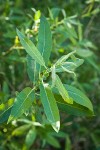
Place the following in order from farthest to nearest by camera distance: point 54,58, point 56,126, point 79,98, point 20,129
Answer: point 54,58
point 20,129
point 79,98
point 56,126

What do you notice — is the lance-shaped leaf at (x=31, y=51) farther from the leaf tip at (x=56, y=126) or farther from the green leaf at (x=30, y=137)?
the green leaf at (x=30, y=137)

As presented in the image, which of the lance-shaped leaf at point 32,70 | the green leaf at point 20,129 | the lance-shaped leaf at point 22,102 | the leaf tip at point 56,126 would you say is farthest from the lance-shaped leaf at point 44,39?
the green leaf at point 20,129

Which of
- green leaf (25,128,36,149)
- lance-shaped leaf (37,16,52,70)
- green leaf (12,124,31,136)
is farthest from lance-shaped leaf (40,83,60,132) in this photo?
green leaf (25,128,36,149)

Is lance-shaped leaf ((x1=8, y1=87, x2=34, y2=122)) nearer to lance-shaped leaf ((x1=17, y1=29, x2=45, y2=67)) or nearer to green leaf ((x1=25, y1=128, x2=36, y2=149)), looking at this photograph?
lance-shaped leaf ((x1=17, y1=29, x2=45, y2=67))

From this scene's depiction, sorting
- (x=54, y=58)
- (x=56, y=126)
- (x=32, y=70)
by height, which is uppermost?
(x=32, y=70)

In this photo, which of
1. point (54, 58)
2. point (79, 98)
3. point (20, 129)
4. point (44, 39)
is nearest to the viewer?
point (79, 98)

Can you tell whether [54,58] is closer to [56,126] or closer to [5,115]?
[5,115]

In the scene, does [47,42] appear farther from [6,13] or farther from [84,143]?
[84,143]

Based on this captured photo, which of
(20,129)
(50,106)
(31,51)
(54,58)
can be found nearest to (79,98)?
(50,106)
